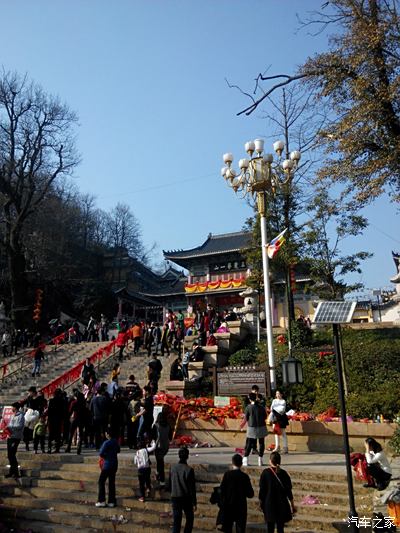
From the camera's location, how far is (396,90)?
42.0 feet

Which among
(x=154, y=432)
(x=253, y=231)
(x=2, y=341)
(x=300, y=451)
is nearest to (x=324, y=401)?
(x=300, y=451)

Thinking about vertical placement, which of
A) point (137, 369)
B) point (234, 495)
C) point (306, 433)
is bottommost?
point (234, 495)

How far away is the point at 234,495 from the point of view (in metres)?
6.57

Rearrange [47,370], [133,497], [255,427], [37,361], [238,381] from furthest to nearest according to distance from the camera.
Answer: [47,370] < [37,361] < [238,381] < [255,427] < [133,497]

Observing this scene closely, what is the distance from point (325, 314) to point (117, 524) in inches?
191

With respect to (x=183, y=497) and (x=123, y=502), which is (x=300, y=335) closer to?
(x=123, y=502)

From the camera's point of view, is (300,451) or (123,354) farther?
(123,354)

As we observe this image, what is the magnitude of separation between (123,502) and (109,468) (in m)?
0.86

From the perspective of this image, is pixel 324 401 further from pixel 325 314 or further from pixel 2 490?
pixel 2 490

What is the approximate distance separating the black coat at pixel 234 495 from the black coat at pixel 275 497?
250mm

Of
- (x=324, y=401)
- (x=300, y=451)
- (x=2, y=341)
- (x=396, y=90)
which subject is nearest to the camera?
(x=300, y=451)

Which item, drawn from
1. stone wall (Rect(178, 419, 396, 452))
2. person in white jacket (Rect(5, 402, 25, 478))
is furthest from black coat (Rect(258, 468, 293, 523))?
person in white jacket (Rect(5, 402, 25, 478))

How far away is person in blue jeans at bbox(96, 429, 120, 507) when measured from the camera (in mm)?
8414

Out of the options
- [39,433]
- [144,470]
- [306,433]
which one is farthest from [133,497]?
[306,433]
